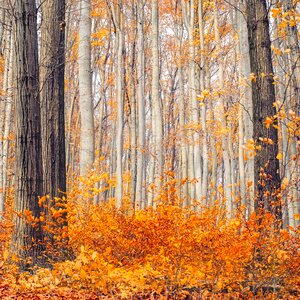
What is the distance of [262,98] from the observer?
18.3ft

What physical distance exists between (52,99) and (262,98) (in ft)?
10.8

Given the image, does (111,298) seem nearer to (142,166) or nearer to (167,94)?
(142,166)

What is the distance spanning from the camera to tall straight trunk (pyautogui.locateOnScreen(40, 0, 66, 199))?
671cm

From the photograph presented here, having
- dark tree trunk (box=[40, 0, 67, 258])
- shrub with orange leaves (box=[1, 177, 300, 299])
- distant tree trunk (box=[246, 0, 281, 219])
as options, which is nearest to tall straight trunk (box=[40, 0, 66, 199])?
dark tree trunk (box=[40, 0, 67, 258])

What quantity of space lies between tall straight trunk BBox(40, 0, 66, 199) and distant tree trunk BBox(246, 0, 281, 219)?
298cm

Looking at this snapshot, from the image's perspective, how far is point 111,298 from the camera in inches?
186

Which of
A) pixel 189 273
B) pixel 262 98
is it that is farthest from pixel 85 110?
pixel 189 273

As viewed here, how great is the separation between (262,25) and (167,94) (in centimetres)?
2256

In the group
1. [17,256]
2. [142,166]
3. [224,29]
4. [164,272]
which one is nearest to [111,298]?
[164,272]

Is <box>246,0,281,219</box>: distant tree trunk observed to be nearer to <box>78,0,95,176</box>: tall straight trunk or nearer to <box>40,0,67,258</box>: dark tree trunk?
<box>40,0,67,258</box>: dark tree trunk

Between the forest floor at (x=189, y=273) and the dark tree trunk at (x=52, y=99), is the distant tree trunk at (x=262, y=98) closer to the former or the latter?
the forest floor at (x=189, y=273)

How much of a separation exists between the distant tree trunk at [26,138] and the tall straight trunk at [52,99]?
97 cm

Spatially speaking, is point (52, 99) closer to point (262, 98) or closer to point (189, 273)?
point (262, 98)

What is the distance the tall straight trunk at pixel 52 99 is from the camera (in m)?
6.71
